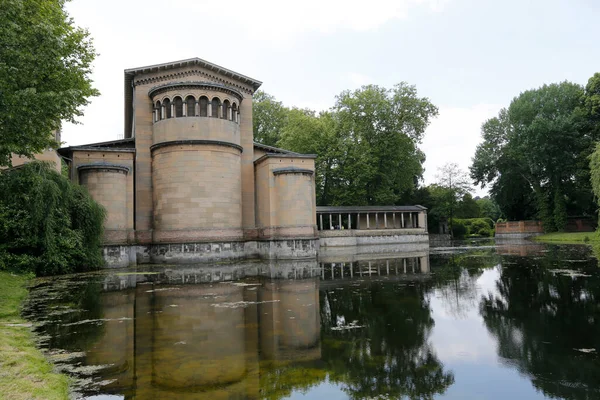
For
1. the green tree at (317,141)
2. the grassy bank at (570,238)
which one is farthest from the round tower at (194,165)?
the grassy bank at (570,238)

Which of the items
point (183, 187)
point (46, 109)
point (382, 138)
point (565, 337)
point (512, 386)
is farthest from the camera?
point (382, 138)

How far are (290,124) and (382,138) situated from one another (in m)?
10.8

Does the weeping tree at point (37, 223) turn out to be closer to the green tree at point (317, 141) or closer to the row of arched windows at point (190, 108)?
the row of arched windows at point (190, 108)

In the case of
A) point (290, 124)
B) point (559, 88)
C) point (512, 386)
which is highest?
point (559, 88)

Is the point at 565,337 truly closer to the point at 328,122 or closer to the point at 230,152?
the point at 230,152

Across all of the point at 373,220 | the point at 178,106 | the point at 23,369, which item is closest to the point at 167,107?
the point at 178,106

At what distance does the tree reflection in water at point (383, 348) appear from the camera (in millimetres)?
6188

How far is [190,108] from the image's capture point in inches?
1119

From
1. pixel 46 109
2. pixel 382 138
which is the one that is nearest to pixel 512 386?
pixel 46 109

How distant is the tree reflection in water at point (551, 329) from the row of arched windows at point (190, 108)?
2027 centimetres

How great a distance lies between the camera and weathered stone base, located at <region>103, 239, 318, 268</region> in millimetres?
26236

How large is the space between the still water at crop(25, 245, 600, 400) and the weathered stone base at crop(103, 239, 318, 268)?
9483mm

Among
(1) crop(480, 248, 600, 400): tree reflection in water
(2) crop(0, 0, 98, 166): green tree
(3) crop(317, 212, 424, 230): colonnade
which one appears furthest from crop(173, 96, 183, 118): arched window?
(3) crop(317, 212, 424, 230): colonnade

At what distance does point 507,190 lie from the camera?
6162cm
